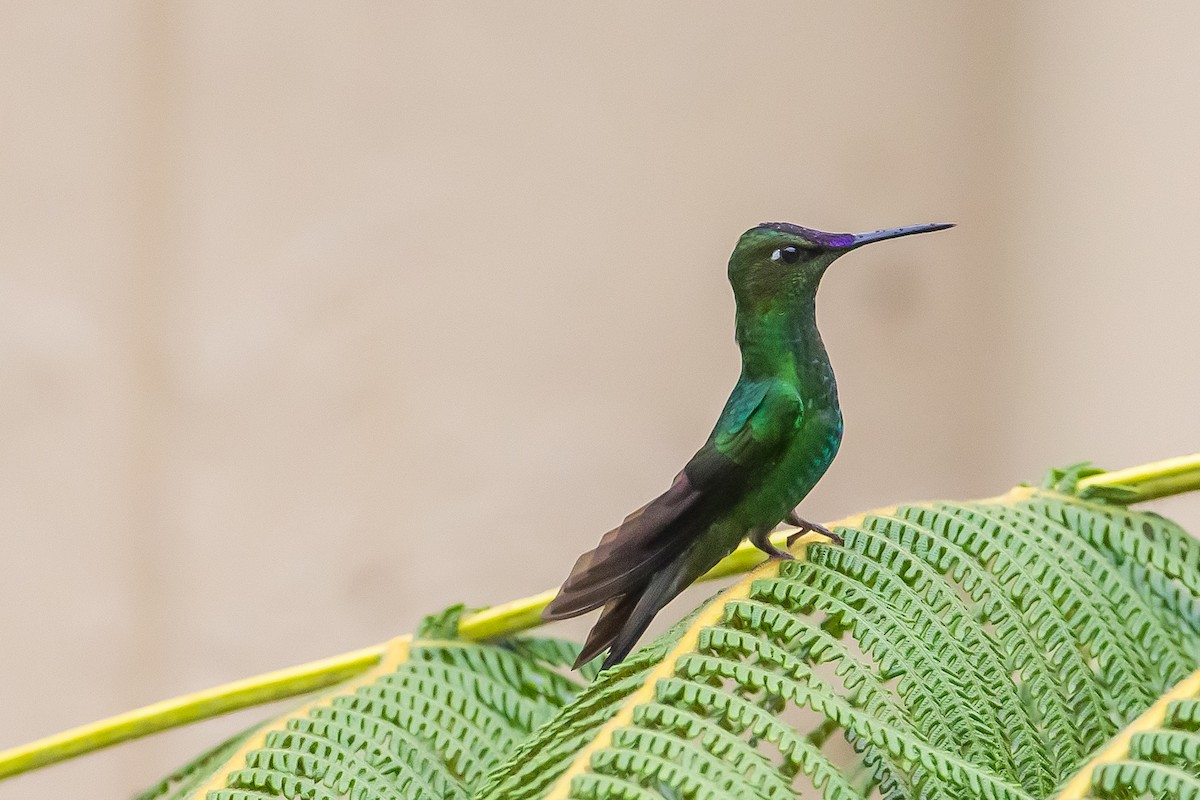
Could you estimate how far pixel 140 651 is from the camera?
1.93 meters

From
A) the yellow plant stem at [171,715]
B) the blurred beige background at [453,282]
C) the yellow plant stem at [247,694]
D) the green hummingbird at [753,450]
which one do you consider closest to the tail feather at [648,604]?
→ the green hummingbird at [753,450]

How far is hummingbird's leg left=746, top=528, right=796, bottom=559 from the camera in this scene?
68 cm

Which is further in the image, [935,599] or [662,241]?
[662,241]

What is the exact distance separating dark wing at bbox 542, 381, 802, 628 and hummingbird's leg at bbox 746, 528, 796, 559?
0.10ft

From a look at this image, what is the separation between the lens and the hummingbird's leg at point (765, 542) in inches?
26.7

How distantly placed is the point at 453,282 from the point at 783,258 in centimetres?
131

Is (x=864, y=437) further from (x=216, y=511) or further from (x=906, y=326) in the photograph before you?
(x=216, y=511)

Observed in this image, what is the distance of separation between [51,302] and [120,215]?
182 mm

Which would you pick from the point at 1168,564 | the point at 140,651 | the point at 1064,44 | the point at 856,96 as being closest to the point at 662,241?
the point at 856,96

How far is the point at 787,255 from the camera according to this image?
65cm

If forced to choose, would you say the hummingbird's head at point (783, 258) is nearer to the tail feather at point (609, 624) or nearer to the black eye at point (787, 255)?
the black eye at point (787, 255)

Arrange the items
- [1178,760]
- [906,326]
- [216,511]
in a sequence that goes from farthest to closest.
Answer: [906,326], [216,511], [1178,760]

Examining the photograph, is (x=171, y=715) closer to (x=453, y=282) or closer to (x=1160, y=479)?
(x=1160, y=479)

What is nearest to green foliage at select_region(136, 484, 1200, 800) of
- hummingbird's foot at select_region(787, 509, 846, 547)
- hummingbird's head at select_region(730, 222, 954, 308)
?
hummingbird's foot at select_region(787, 509, 846, 547)
